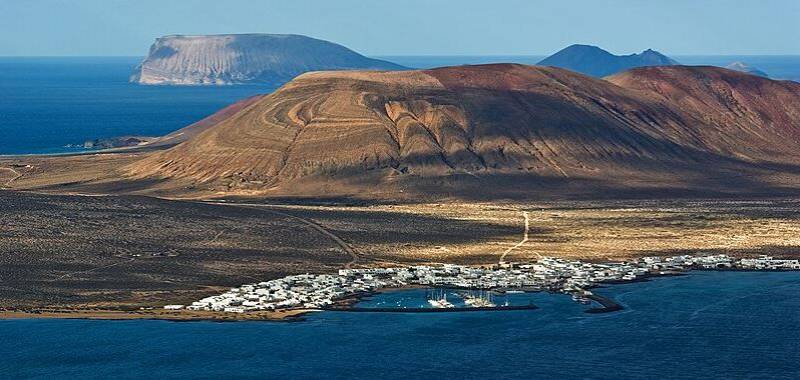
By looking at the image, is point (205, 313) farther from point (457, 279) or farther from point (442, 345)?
point (457, 279)

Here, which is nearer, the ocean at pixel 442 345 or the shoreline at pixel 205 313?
the ocean at pixel 442 345

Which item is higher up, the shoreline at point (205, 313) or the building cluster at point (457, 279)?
the building cluster at point (457, 279)

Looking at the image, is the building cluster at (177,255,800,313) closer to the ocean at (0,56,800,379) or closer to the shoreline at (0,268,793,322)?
the shoreline at (0,268,793,322)

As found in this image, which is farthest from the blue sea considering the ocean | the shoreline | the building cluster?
the building cluster

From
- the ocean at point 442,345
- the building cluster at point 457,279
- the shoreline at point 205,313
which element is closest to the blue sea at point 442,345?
the ocean at point 442,345

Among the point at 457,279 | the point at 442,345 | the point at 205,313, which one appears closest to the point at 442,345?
the point at 442,345

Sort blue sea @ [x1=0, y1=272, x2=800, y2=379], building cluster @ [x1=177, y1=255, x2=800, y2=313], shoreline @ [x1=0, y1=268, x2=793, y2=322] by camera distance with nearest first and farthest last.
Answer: blue sea @ [x1=0, y1=272, x2=800, y2=379]
shoreline @ [x1=0, y1=268, x2=793, y2=322]
building cluster @ [x1=177, y1=255, x2=800, y2=313]

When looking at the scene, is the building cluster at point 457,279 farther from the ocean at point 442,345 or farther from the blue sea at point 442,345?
the blue sea at point 442,345
